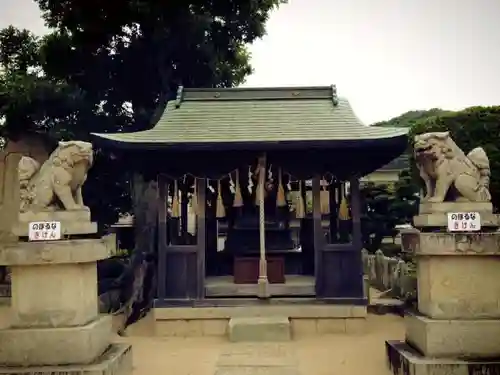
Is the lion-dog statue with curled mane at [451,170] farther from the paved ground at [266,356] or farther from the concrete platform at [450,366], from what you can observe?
the paved ground at [266,356]

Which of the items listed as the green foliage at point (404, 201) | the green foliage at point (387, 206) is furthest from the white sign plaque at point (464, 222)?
the green foliage at point (404, 201)

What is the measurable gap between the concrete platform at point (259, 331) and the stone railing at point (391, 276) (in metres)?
3.65

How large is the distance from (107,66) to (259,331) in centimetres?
996

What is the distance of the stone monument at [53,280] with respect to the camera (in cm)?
551

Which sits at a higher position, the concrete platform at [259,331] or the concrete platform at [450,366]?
the concrete platform at [450,366]

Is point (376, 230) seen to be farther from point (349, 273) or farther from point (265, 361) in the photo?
point (265, 361)

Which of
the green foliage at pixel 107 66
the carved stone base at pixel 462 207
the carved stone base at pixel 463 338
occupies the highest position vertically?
the green foliage at pixel 107 66

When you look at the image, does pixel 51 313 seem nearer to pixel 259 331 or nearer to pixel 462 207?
pixel 259 331

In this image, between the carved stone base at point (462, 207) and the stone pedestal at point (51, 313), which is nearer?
the stone pedestal at point (51, 313)

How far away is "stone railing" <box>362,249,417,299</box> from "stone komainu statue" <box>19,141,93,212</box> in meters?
7.65

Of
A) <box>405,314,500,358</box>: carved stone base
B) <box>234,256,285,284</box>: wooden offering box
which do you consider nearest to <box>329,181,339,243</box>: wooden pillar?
<box>234,256,285,284</box>: wooden offering box

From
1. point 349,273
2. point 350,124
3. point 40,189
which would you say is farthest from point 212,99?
point 40,189

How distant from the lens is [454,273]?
575 cm

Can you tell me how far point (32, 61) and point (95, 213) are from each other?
494 centimetres
